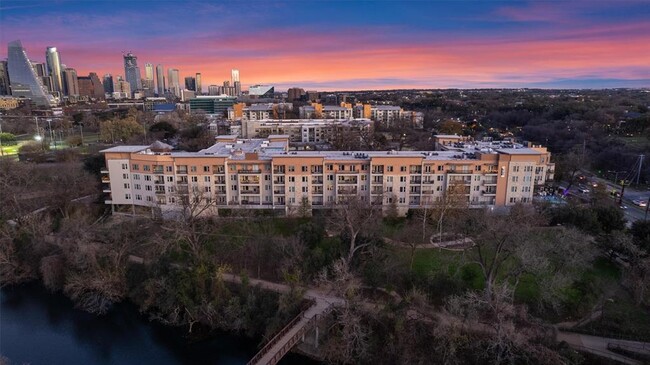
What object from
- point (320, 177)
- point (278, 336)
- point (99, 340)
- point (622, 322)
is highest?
point (320, 177)

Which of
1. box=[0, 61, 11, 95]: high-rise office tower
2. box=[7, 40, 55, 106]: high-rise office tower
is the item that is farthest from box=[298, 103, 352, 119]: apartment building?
box=[0, 61, 11, 95]: high-rise office tower

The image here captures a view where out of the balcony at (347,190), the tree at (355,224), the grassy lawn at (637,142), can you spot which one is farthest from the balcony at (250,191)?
the grassy lawn at (637,142)

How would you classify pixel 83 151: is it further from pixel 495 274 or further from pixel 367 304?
pixel 495 274

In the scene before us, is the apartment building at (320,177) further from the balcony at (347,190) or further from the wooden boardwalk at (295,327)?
the wooden boardwalk at (295,327)

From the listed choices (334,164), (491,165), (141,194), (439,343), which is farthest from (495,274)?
(141,194)

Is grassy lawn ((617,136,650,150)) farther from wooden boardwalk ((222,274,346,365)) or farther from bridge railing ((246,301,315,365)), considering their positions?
bridge railing ((246,301,315,365))

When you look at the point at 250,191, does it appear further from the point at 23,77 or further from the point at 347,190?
the point at 23,77

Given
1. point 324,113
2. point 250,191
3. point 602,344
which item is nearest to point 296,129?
point 324,113
